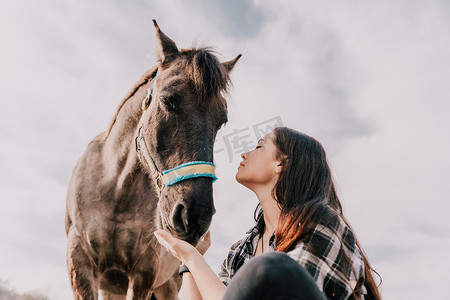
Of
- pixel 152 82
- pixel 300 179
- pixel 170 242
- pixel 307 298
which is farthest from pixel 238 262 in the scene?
pixel 152 82

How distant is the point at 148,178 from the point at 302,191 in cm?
242

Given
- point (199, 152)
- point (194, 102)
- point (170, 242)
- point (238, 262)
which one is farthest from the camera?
point (194, 102)

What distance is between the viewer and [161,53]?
4.01m

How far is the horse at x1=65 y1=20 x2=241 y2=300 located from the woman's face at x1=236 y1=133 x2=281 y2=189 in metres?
0.37

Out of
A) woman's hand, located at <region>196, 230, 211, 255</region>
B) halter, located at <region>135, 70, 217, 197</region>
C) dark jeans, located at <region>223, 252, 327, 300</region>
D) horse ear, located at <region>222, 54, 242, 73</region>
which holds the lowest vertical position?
dark jeans, located at <region>223, 252, 327, 300</region>

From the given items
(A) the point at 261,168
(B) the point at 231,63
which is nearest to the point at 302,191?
(A) the point at 261,168

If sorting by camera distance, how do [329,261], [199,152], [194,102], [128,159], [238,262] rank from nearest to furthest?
1. [329,261]
2. [238,262]
3. [199,152]
4. [194,102]
5. [128,159]

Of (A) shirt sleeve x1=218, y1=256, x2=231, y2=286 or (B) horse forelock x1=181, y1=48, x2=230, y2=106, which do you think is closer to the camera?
(A) shirt sleeve x1=218, y1=256, x2=231, y2=286

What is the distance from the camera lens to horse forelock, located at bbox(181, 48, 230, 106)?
3.46 meters

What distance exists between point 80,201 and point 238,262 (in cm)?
238

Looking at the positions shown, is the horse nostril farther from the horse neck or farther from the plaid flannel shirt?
the horse neck

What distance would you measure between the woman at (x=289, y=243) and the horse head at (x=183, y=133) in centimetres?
35

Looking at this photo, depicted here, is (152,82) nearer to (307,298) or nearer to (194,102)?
(194,102)

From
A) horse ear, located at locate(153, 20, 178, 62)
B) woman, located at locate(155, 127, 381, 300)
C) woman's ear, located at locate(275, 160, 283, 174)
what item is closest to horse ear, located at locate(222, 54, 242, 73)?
horse ear, located at locate(153, 20, 178, 62)
